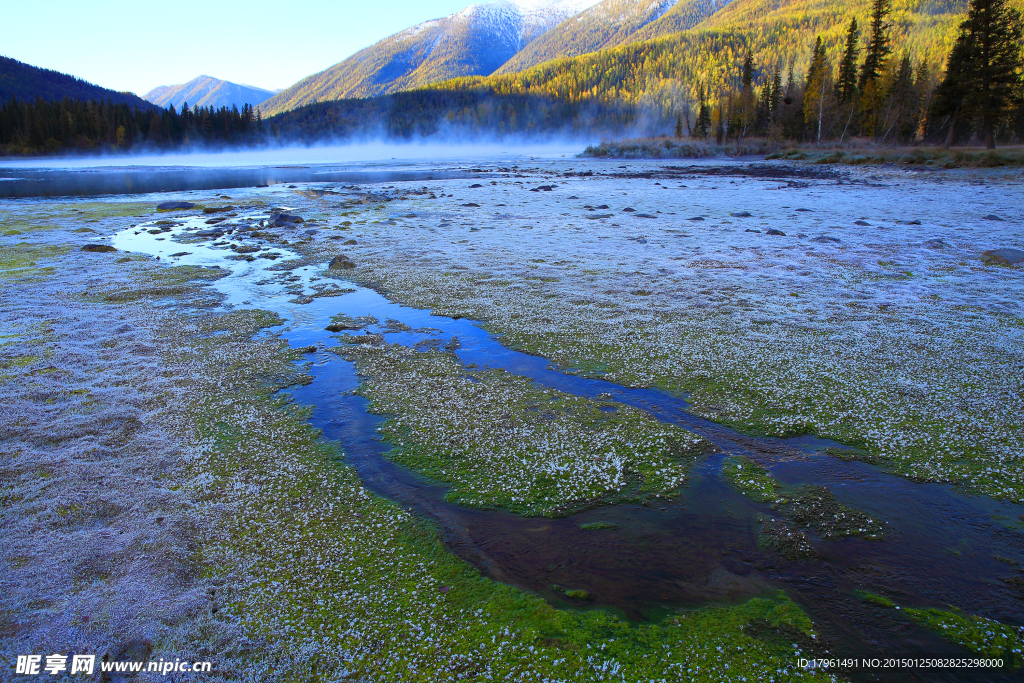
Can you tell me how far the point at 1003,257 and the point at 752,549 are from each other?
49.1ft

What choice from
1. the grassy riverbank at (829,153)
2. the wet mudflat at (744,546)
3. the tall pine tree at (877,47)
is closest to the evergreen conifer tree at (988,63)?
the grassy riverbank at (829,153)

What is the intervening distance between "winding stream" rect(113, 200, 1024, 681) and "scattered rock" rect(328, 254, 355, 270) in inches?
344

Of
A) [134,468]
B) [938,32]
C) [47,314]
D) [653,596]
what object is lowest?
[653,596]

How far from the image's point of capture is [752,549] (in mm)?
3975

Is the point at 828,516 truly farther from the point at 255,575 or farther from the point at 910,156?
the point at 910,156

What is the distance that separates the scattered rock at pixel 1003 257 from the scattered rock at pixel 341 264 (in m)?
16.7

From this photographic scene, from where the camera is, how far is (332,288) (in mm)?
11734

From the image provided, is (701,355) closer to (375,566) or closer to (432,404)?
(432,404)

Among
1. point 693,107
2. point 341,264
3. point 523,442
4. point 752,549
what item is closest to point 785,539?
point 752,549

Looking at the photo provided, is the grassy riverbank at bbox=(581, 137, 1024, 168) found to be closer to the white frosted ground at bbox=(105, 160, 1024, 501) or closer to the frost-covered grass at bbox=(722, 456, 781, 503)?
the white frosted ground at bbox=(105, 160, 1024, 501)

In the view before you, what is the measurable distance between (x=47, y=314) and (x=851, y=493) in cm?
1266

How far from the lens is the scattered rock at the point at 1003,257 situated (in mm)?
12806

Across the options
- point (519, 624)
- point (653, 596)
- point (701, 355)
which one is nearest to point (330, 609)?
point (519, 624)

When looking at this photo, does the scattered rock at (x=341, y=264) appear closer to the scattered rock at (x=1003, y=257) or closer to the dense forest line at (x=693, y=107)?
the scattered rock at (x=1003, y=257)
